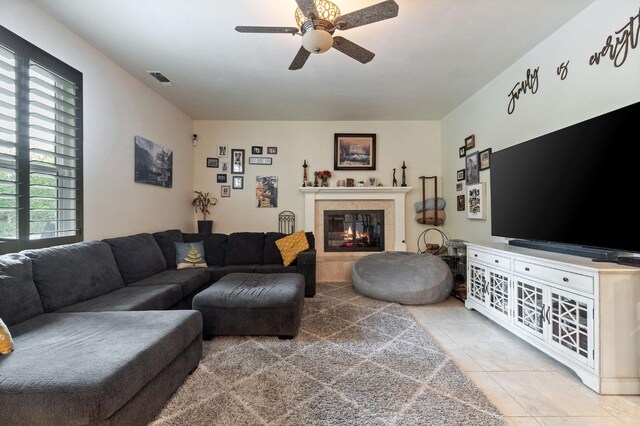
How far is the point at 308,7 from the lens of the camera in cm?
172

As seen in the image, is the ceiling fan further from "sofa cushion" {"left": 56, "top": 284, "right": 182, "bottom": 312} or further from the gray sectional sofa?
"sofa cushion" {"left": 56, "top": 284, "right": 182, "bottom": 312}

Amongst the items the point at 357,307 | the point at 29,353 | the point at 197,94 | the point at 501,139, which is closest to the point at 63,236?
the point at 29,353

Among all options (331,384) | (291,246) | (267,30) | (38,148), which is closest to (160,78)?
(38,148)

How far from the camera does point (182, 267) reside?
339 centimetres

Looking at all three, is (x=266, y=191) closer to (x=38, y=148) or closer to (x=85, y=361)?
(x=38, y=148)

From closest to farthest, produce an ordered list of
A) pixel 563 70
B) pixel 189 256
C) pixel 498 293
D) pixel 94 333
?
1. pixel 94 333
2. pixel 563 70
3. pixel 498 293
4. pixel 189 256

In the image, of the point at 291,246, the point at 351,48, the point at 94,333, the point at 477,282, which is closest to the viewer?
the point at 94,333

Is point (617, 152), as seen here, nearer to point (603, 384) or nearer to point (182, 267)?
point (603, 384)

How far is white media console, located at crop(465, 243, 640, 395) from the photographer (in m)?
1.64

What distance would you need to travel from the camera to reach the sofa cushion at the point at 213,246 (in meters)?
3.84

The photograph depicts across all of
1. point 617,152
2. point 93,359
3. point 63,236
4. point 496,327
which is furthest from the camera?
point 496,327

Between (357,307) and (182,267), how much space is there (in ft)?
7.06

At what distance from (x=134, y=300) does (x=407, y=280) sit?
2.72 metres

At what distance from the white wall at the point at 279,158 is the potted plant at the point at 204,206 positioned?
99 mm
